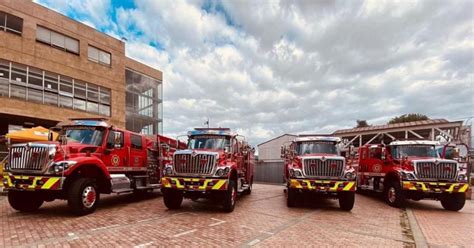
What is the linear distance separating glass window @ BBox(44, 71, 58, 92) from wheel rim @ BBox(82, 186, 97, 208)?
1360 cm

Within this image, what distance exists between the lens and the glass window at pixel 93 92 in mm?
21234

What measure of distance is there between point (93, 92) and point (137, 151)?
12.5 m

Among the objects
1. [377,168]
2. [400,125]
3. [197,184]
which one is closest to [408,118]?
[400,125]

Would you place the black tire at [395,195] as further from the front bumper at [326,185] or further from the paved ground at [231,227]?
the front bumper at [326,185]

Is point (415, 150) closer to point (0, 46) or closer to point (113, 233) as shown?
point (113, 233)

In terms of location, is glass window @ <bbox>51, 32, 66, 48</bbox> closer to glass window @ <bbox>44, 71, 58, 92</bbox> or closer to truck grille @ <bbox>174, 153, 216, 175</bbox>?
glass window @ <bbox>44, 71, 58, 92</bbox>

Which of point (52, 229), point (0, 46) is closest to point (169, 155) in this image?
point (52, 229)

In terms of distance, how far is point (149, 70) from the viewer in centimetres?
2836

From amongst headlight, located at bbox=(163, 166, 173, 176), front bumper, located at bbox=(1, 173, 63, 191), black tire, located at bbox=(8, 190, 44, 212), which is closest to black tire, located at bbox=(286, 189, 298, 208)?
headlight, located at bbox=(163, 166, 173, 176)

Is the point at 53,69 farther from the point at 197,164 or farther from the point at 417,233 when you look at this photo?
the point at 417,233

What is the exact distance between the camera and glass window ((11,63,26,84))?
56.2 feet

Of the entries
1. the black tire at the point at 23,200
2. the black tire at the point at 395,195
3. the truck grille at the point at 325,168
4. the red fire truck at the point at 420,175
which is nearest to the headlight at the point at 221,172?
the truck grille at the point at 325,168

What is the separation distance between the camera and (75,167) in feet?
25.8

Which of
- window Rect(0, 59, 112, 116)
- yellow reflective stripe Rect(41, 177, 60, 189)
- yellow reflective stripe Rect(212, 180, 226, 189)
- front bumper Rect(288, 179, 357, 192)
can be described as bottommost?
front bumper Rect(288, 179, 357, 192)
